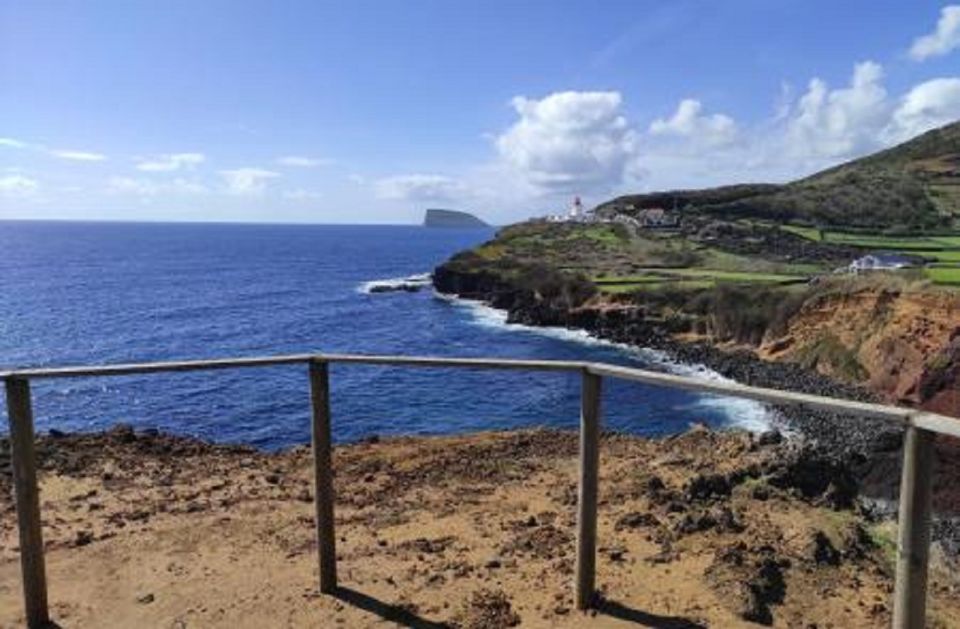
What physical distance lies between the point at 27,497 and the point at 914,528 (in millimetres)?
5567

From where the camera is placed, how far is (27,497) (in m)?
6.03

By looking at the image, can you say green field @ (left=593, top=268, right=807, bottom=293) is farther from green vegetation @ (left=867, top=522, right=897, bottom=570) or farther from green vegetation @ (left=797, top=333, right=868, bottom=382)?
green vegetation @ (left=867, top=522, right=897, bottom=570)

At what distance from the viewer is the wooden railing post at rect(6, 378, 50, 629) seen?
5.95 m

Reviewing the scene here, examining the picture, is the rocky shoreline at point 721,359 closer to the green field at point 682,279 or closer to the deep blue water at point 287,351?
the deep blue water at point 287,351

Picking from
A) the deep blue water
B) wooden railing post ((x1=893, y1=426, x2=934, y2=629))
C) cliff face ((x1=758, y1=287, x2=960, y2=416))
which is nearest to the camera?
wooden railing post ((x1=893, y1=426, x2=934, y2=629))

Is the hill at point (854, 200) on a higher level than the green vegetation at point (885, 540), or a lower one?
higher

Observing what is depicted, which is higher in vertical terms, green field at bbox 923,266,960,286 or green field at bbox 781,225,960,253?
green field at bbox 781,225,960,253

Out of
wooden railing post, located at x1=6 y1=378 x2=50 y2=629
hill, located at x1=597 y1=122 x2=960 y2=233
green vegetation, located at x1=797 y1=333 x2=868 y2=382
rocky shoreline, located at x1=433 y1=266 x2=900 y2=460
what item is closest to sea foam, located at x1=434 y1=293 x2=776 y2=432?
rocky shoreline, located at x1=433 y1=266 x2=900 y2=460

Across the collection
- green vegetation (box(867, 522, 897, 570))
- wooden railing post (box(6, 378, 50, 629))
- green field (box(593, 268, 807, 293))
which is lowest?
green field (box(593, 268, 807, 293))

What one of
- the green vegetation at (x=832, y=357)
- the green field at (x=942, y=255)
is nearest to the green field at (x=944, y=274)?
the green vegetation at (x=832, y=357)

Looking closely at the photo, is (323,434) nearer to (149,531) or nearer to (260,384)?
(149,531)

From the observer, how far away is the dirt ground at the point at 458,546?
6.47m

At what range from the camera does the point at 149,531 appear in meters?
8.30

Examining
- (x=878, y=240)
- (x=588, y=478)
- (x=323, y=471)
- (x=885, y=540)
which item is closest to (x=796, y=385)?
(x=885, y=540)
